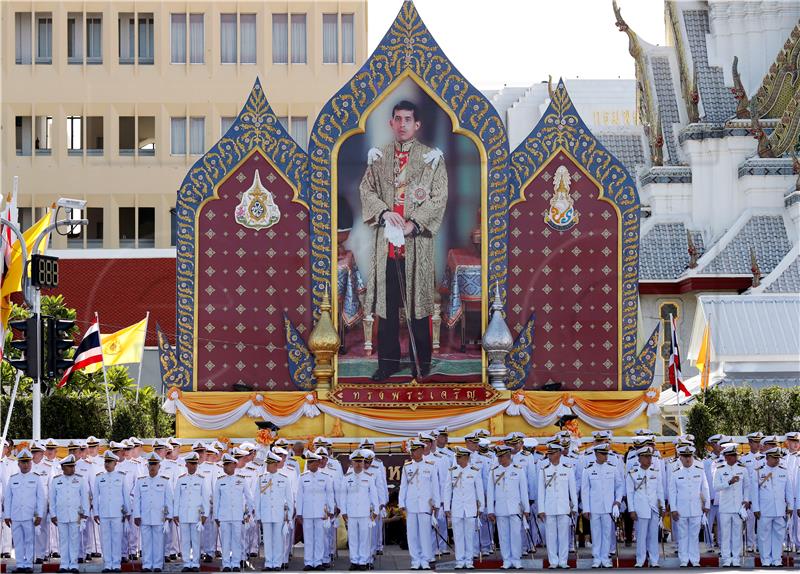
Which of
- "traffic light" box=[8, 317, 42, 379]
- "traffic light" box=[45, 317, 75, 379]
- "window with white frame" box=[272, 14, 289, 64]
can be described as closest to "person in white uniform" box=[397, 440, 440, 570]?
"traffic light" box=[45, 317, 75, 379]

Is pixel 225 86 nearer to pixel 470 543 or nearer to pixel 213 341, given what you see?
pixel 213 341

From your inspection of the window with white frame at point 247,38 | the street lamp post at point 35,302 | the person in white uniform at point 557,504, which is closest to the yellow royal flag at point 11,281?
the street lamp post at point 35,302

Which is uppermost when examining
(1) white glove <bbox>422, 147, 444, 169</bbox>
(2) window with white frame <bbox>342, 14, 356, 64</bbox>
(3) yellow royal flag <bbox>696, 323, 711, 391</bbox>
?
(2) window with white frame <bbox>342, 14, 356, 64</bbox>

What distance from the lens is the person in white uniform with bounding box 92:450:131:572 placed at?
2272 cm

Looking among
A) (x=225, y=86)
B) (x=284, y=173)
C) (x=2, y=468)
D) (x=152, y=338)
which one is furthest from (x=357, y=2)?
(x=2, y=468)

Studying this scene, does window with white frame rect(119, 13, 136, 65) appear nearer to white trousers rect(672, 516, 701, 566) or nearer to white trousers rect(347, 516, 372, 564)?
white trousers rect(347, 516, 372, 564)

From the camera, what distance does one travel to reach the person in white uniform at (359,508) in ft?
74.3

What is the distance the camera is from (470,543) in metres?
22.5

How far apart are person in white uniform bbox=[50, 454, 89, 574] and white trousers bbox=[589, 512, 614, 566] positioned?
716 centimetres

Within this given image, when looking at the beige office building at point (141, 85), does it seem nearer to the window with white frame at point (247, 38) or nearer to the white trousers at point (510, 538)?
the window with white frame at point (247, 38)

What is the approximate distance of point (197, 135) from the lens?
172 ft

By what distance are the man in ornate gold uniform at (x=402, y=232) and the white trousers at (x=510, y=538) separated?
19.5 ft

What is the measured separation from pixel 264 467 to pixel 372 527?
5.86ft

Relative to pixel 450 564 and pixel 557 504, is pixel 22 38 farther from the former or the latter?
pixel 557 504
